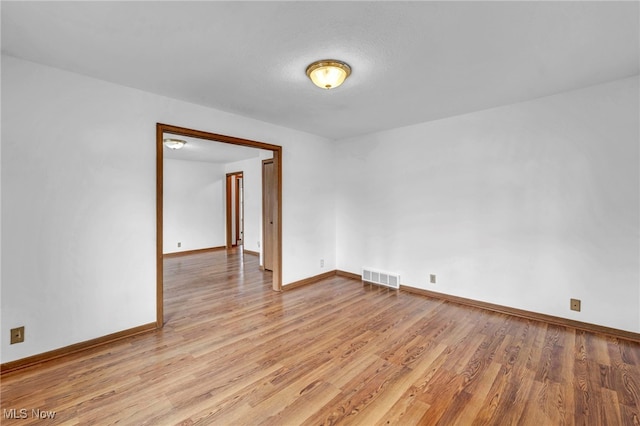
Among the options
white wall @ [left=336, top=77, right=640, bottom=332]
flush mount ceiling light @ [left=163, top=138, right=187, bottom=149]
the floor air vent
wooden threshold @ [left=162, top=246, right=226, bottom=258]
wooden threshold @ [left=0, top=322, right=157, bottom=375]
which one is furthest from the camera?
wooden threshold @ [left=162, top=246, right=226, bottom=258]

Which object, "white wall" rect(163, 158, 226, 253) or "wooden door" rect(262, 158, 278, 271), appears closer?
"wooden door" rect(262, 158, 278, 271)

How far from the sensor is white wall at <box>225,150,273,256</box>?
22.0ft

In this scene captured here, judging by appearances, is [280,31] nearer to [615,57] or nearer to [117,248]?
[117,248]

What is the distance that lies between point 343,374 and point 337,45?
2497mm

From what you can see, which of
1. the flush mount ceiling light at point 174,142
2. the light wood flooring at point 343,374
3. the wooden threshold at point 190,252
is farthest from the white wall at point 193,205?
the light wood flooring at point 343,374

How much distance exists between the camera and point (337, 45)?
2.03 meters

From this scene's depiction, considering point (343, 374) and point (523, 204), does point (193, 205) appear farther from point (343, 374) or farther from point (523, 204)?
point (523, 204)

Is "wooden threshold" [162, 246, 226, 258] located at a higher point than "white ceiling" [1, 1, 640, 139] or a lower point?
lower

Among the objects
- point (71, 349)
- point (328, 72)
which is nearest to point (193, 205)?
point (71, 349)

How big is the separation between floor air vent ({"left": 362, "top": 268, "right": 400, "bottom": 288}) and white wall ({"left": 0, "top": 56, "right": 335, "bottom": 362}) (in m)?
3.12

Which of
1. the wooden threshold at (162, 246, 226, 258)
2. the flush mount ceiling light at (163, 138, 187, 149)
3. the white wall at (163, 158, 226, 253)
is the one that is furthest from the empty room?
the white wall at (163, 158, 226, 253)

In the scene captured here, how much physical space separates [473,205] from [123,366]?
408 cm

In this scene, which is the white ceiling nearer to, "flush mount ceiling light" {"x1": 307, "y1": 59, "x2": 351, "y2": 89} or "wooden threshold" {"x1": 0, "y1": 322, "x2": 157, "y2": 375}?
"flush mount ceiling light" {"x1": 307, "y1": 59, "x2": 351, "y2": 89}

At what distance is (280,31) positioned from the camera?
1877 millimetres
